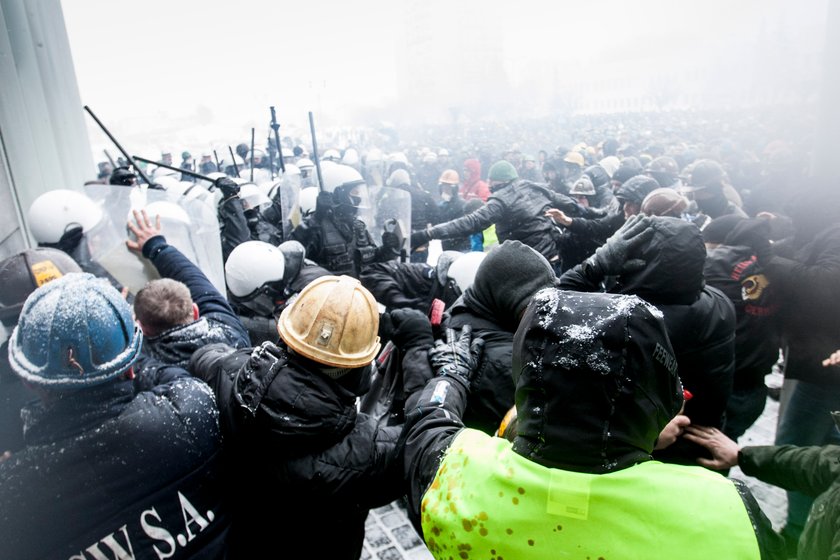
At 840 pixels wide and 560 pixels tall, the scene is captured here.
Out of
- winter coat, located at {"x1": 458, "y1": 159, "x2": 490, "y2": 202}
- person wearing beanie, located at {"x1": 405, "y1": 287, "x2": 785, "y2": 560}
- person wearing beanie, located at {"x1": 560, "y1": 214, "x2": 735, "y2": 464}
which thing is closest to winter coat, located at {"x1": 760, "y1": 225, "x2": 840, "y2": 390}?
person wearing beanie, located at {"x1": 560, "y1": 214, "x2": 735, "y2": 464}

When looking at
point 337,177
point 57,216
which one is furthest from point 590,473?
point 337,177

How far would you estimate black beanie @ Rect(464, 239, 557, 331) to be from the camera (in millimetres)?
1997

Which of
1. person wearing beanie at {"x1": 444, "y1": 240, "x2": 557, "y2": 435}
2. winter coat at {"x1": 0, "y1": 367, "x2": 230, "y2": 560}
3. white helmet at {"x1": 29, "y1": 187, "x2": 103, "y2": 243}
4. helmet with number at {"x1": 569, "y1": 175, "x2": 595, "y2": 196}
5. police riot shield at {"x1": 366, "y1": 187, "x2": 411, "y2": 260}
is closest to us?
winter coat at {"x1": 0, "y1": 367, "x2": 230, "y2": 560}

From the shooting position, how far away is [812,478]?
158 cm

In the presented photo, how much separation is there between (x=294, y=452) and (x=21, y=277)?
1.66 m

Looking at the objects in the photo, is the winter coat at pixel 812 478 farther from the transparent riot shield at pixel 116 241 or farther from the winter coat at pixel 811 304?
the transparent riot shield at pixel 116 241

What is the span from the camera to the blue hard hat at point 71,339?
1.29 m

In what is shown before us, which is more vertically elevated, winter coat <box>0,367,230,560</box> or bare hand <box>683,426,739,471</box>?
winter coat <box>0,367,230,560</box>

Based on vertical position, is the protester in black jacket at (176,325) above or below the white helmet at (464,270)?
above

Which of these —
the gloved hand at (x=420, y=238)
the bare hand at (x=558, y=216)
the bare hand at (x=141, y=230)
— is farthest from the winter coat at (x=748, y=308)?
the bare hand at (x=141, y=230)

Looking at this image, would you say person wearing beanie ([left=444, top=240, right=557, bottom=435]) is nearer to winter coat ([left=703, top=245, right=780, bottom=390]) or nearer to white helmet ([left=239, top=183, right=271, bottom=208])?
winter coat ([left=703, top=245, right=780, bottom=390])

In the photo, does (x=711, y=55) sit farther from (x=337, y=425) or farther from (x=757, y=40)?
(x=337, y=425)

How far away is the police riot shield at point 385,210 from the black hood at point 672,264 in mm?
2786

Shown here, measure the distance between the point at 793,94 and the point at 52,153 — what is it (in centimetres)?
2663
